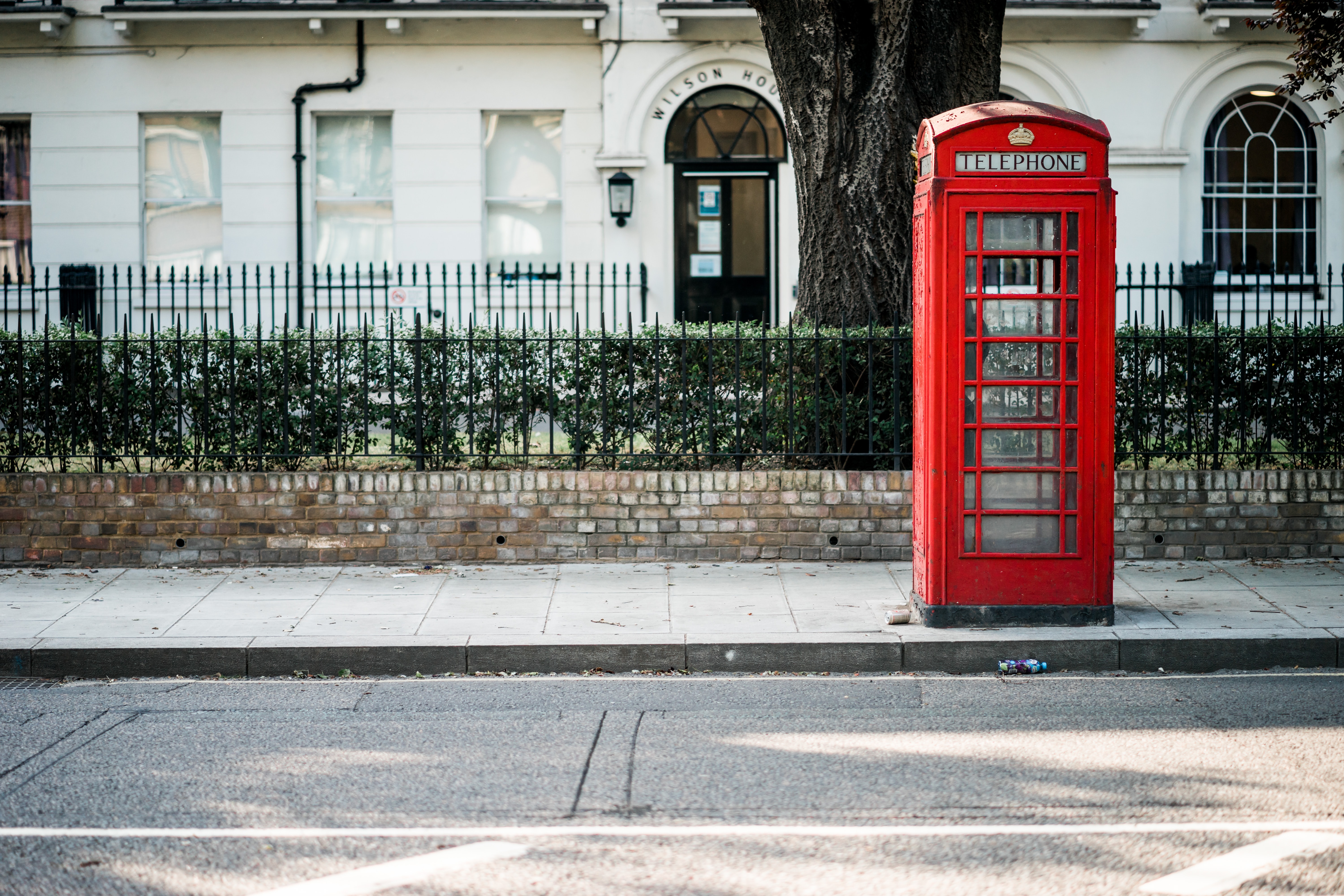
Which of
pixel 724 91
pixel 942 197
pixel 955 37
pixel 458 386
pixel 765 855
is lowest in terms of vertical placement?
pixel 765 855

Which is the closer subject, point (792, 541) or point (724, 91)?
point (792, 541)

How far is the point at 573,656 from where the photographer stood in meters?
6.97

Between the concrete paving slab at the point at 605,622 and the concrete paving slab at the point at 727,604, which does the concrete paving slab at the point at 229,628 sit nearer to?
the concrete paving slab at the point at 727,604

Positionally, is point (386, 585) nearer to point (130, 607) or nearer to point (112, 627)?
point (130, 607)

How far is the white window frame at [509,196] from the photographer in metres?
16.1

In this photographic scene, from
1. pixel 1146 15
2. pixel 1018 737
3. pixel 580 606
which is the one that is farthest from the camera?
pixel 1146 15

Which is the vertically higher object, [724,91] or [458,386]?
[724,91]

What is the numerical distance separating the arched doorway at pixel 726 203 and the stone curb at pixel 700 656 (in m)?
9.29

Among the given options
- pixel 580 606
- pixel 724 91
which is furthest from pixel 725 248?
pixel 580 606

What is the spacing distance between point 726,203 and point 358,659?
1032 cm

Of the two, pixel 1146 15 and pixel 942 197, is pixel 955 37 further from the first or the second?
A: pixel 1146 15

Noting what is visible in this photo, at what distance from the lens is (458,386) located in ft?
31.3

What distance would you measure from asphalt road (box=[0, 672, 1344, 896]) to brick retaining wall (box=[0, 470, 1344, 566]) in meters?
2.47

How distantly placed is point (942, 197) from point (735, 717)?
296 centimetres
